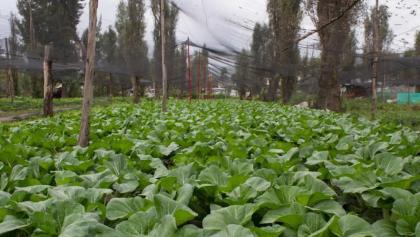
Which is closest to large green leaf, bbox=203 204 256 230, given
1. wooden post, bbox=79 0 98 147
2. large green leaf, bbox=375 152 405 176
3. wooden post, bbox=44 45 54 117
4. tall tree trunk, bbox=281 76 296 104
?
large green leaf, bbox=375 152 405 176

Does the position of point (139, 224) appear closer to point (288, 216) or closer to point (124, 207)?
point (124, 207)

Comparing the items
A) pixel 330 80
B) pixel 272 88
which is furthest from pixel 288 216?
pixel 272 88

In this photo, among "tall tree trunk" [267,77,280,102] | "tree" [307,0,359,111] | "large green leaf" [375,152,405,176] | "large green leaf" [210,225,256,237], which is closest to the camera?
"large green leaf" [210,225,256,237]

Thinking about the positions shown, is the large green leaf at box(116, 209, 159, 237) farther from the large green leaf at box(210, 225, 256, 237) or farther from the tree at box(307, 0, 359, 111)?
the tree at box(307, 0, 359, 111)

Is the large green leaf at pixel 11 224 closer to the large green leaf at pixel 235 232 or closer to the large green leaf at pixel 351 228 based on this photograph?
the large green leaf at pixel 235 232

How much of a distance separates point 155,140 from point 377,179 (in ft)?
7.92

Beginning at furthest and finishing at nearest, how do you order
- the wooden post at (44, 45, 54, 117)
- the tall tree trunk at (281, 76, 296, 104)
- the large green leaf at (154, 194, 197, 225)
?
the tall tree trunk at (281, 76, 296, 104) < the wooden post at (44, 45, 54, 117) < the large green leaf at (154, 194, 197, 225)

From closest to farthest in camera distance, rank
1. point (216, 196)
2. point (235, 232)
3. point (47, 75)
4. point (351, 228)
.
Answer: point (235, 232) → point (351, 228) → point (216, 196) → point (47, 75)

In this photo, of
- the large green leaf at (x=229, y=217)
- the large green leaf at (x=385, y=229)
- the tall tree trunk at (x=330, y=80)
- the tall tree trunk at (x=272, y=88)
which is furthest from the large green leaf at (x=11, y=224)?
the tall tree trunk at (x=272, y=88)

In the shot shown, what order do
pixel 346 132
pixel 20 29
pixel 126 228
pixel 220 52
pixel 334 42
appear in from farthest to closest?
1. pixel 20 29
2. pixel 220 52
3. pixel 334 42
4. pixel 346 132
5. pixel 126 228

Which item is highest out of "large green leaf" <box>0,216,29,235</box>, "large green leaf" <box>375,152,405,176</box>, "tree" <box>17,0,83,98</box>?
"tree" <box>17,0,83,98</box>

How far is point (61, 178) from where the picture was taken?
99.8 inches

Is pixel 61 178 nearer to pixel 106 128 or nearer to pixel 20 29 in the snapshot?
pixel 106 128

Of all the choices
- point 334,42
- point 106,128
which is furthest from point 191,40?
point 106,128
